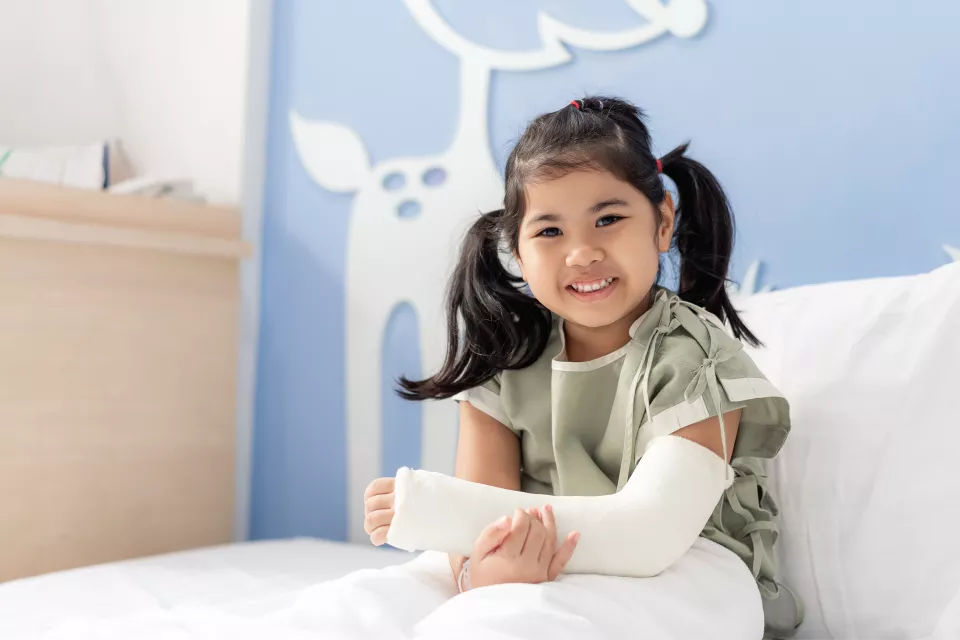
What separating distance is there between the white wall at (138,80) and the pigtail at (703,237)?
0.94 meters

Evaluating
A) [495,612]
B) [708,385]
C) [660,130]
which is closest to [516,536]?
[495,612]

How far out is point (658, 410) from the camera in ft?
2.77

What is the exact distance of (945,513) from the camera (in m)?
0.81

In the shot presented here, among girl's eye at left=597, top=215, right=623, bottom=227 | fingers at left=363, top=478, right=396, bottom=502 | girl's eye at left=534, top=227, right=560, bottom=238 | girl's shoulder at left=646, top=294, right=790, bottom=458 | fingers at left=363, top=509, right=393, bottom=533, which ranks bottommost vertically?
fingers at left=363, top=509, right=393, bottom=533

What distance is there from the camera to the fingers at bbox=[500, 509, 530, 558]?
0.71 m

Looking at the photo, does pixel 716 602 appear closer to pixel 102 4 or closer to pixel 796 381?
pixel 796 381

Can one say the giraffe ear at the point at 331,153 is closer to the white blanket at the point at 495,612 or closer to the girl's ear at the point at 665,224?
the girl's ear at the point at 665,224

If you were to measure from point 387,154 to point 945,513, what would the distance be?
1027 mm

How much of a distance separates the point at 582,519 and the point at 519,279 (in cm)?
34

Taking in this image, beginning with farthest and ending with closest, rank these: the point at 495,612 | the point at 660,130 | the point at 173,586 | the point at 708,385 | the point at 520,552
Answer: the point at 660,130 → the point at 173,586 → the point at 708,385 → the point at 520,552 → the point at 495,612

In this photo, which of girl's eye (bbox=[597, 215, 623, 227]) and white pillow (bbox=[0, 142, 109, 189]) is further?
white pillow (bbox=[0, 142, 109, 189])

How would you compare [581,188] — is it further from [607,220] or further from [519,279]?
[519,279]

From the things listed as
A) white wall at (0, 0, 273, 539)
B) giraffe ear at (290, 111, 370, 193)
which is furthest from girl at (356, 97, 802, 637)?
white wall at (0, 0, 273, 539)

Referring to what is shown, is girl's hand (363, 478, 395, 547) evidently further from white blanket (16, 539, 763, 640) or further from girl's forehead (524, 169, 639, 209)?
girl's forehead (524, 169, 639, 209)
